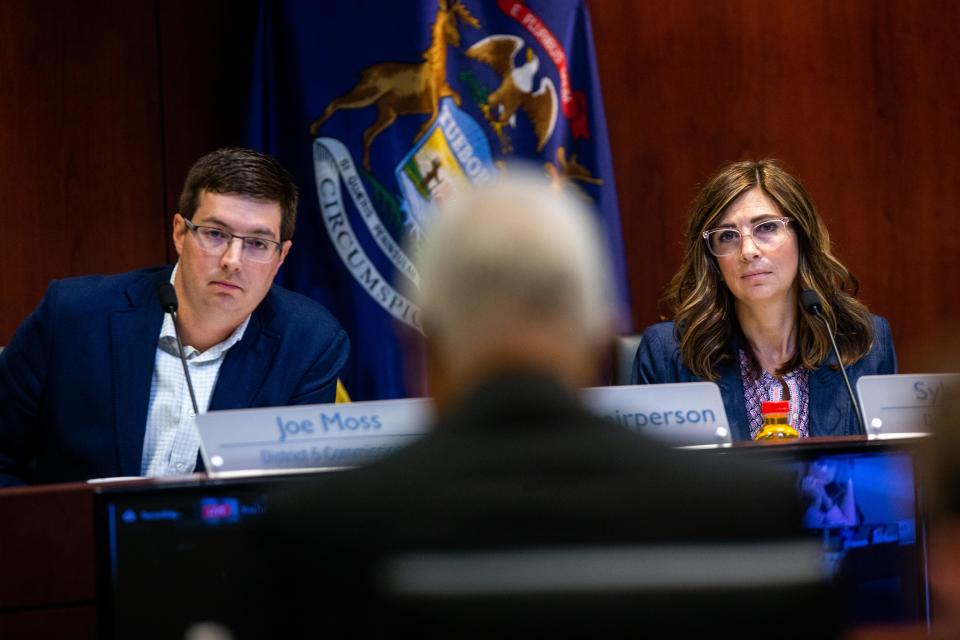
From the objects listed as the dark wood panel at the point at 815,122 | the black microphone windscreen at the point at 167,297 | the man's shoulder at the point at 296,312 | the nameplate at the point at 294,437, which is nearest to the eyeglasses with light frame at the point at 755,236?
the man's shoulder at the point at 296,312

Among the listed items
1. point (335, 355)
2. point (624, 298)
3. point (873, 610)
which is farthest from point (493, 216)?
point (624, 298)

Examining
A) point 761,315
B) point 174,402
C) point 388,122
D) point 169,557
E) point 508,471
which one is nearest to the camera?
point 508,471

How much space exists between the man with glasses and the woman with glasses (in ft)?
3.18

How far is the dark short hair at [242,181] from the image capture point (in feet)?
9.25

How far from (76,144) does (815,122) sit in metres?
2.80

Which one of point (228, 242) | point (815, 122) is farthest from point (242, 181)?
point (815, 122)

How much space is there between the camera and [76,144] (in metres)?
3.85

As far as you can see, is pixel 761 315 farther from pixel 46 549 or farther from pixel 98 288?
pixel 46 549

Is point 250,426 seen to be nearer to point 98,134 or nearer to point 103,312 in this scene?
point 103,312

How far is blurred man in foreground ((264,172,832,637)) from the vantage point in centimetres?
103

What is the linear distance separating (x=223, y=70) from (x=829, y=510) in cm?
290

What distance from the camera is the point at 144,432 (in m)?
2.59

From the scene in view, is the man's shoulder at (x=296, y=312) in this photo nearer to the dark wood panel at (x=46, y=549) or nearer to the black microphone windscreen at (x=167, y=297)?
the black microphone windscreen at (x=167, y=297)

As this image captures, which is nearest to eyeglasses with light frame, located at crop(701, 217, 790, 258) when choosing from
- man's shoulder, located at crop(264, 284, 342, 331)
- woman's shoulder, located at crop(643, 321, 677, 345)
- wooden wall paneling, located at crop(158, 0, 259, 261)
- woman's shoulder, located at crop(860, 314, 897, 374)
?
woman's shoulder, located at crop(643, 321, 677, 345)
